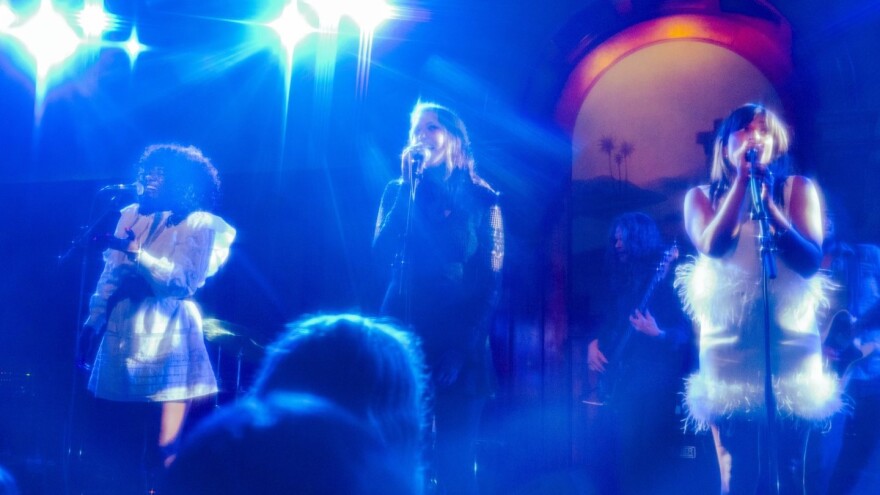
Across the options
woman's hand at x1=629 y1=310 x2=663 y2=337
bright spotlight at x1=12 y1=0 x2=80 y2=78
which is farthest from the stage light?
woman's hand at x1=629 y1=310 x2=663 y2=337

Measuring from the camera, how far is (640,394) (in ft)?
11.8

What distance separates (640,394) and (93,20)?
13.5ft

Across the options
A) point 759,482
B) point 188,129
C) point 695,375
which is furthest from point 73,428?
point 759,482

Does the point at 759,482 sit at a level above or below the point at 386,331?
below

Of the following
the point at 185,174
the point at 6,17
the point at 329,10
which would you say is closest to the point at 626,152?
the point at 329,10

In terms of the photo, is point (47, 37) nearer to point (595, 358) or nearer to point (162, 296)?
point (162, 296)

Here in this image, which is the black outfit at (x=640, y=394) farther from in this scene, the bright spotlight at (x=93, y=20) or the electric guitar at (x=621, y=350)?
the bright spotlight at (x=93, y=20)

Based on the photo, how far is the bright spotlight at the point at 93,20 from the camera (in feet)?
14.9

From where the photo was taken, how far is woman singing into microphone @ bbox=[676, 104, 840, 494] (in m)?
3.45

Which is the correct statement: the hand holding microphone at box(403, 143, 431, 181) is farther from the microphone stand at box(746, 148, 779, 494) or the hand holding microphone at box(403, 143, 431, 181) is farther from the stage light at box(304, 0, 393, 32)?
the microphone stand at box(746, 148, 779, 494)

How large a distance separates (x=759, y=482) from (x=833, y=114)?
1.91m

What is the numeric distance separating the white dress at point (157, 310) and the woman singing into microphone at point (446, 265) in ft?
3.65

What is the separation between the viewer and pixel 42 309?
4508 mm

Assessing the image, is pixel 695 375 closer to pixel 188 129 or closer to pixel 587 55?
pixel 587 55
